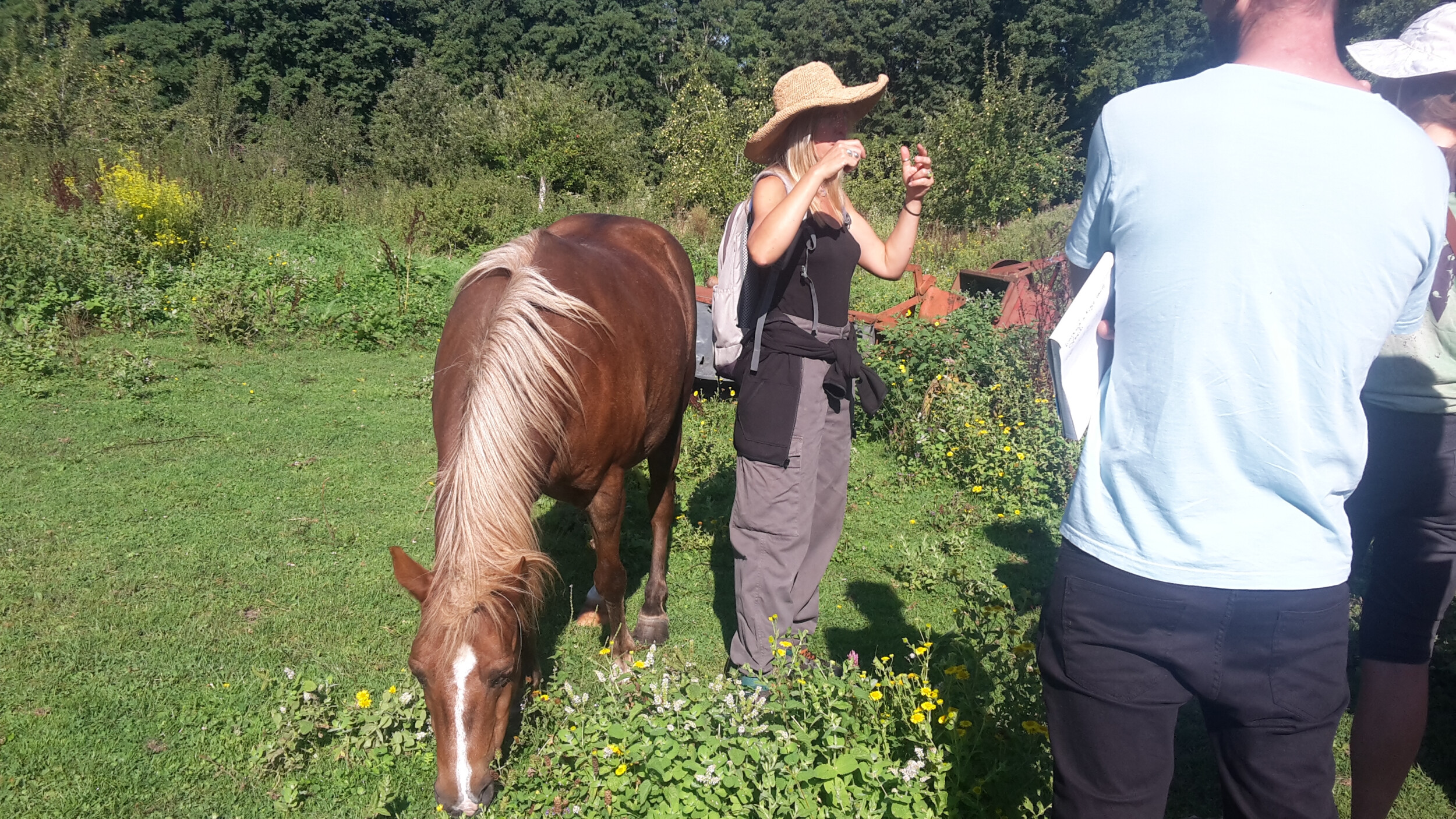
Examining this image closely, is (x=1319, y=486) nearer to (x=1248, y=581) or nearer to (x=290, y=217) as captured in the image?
(x=1248, y=581)

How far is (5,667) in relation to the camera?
3.21 meters

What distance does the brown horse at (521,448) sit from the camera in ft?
7.38

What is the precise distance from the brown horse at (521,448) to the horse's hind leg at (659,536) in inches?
0.5

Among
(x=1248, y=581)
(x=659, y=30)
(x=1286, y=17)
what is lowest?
(x=1248, y=581)

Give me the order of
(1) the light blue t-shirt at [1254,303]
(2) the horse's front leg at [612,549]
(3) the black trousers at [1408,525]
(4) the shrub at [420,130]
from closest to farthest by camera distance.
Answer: (1) the light blue t-shirt at [1254,303], (3) the black trousers at [1408,525], (2) the horse's front leg at [612,549], (4) the shrub at [420,130]

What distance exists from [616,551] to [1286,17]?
277 cm

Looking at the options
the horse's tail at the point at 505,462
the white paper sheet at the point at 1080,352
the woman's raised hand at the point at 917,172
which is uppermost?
the woman's raised hand at the point at 917,172

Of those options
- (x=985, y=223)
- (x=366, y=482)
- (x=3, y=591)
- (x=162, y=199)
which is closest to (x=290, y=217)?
(x=162, y=199)

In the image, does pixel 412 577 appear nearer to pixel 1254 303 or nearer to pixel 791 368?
pixel 791 368

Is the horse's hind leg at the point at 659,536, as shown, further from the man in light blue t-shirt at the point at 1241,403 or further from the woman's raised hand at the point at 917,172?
the man in light blue t-shirt at the point at 1241,403

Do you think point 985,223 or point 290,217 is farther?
point 985,223

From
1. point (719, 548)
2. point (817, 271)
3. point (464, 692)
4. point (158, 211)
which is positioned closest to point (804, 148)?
point (817, 271)

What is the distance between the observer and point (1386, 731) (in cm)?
226

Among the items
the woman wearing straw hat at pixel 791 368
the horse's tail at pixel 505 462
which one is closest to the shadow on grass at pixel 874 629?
the woman wearing straw hat at pixel 791 368
